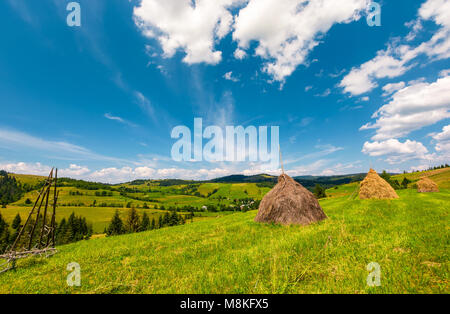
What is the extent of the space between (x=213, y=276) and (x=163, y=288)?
1.46 m

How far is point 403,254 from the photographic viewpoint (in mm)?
5508

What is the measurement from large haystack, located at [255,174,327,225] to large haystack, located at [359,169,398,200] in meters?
20.1

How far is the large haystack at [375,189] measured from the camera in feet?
86.6

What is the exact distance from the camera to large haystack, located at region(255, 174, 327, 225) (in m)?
12.5

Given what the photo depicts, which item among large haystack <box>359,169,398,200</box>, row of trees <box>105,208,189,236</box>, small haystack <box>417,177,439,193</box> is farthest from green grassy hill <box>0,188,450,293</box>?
row of trees <box>105,208,189,236</box>

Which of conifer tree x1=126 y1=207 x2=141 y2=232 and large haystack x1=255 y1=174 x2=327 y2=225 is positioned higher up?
large haystack x1=255 y1=174 x2=327 y2=225

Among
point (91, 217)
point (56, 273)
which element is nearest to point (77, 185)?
point (91, 217)

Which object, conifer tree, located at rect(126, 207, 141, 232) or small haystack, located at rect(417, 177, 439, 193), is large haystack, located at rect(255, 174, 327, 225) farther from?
conifer tree, located at rect(126, 207, 141, 232)

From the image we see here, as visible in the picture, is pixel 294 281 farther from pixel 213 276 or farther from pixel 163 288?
pixel 163 288

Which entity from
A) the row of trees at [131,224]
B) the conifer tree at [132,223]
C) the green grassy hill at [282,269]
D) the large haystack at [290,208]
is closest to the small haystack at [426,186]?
the large haystack at [290,208]

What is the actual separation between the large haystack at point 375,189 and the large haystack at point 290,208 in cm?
2008

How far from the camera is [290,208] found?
509 inches

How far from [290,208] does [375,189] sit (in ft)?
76.7

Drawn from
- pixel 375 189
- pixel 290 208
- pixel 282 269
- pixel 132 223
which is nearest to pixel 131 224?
pixel 132 223
